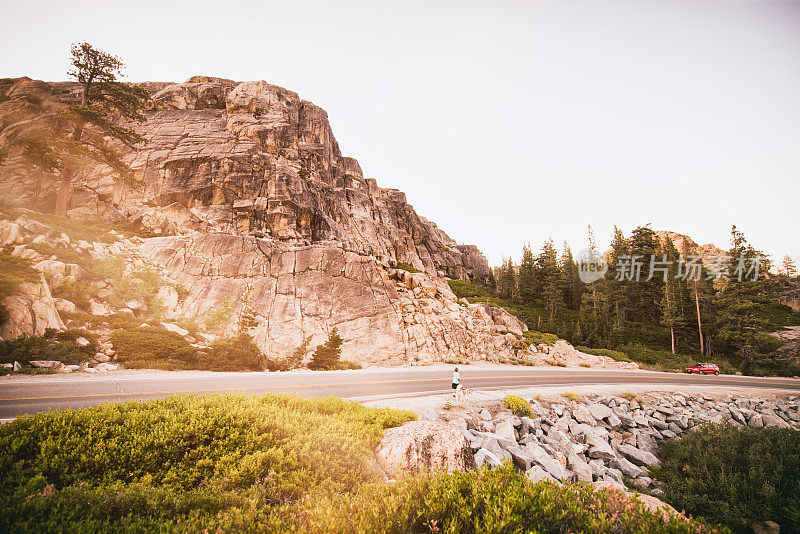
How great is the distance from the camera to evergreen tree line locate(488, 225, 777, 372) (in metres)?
37.2

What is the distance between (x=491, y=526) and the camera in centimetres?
312

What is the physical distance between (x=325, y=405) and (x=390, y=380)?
9.59m

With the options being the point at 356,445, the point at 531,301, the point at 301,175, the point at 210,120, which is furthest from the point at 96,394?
the point at 531,301

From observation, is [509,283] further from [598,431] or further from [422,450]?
[422,450]

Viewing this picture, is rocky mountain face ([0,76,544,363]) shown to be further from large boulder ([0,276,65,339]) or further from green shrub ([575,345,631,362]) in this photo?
green shrub ([575,345,631,362])

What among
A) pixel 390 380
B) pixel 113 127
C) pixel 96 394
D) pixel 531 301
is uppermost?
pixel 113 127

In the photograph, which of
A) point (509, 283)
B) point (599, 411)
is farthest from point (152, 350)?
point (509, 283)

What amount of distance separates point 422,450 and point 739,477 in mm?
8603

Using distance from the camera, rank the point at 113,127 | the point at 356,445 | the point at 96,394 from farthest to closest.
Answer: the point at 113,127, the point at 96,394, the point at 356,445

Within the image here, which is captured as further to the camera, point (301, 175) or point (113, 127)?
point (301, 175)

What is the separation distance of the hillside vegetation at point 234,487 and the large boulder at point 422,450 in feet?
1.48

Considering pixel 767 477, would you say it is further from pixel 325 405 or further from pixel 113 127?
pixel 113 127

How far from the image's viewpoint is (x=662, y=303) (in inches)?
1741

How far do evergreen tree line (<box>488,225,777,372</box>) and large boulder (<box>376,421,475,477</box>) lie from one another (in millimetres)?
47117
